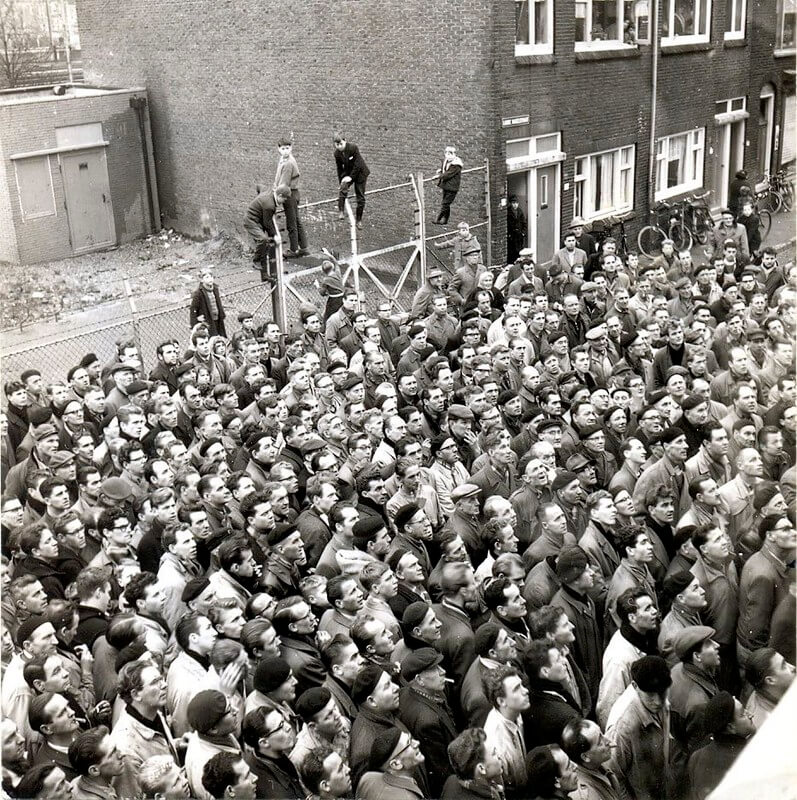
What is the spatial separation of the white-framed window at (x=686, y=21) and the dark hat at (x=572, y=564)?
10095 mm

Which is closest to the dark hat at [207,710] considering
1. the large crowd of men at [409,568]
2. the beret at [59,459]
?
the large crowd of men at [409,568]

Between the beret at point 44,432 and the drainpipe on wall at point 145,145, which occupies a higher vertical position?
the drainpipe on wall at point 145,145

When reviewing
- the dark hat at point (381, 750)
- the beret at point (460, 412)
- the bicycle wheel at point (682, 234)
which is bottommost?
the dark hat at point (381, 750)

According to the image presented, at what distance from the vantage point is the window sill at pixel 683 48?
13422mm

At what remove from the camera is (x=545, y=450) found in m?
6.88

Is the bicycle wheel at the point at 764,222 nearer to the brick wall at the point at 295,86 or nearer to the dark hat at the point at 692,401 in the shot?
the brick wall at the point at 295,86

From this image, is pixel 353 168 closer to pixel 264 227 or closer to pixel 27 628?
pixel 264 227

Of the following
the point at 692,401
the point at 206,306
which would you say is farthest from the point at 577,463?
the point at 206,306

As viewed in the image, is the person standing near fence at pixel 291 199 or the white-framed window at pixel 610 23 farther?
the white-framed window at pixel 610 23

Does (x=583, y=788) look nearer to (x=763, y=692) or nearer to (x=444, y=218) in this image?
(x=763, y=692)

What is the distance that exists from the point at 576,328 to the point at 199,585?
6341mm

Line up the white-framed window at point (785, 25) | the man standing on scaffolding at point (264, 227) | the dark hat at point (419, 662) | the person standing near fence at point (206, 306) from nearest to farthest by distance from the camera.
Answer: the dark hat at point (419, 662) < the white-framed window at point (785, 25) < the person standing near fence at point (206, 306) < the man standing on scaffolding at point (264, 227)

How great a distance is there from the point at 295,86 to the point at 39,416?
9.48 m

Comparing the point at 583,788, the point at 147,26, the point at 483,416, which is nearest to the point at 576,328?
the point at 483,416
